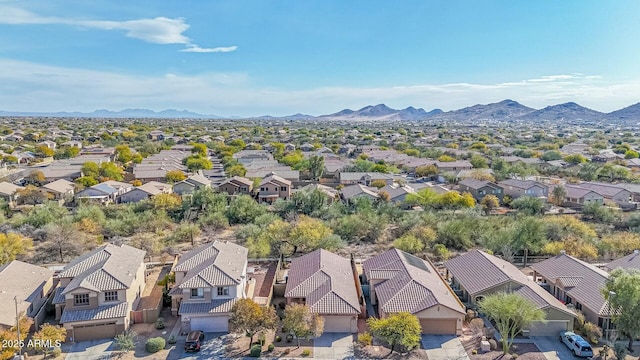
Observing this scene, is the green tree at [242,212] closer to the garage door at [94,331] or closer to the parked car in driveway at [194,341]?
the garage door at [94,331]

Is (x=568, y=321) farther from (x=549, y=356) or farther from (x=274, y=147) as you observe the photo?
(x=274, y=147)

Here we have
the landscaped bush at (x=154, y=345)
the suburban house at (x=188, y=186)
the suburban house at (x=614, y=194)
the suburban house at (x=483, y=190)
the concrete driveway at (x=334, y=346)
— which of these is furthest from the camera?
the suburban house at (x=483, y=190)

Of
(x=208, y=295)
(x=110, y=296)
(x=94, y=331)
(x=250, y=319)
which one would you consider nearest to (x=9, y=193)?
(x=110, y=296)

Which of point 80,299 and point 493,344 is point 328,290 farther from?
point 80,299

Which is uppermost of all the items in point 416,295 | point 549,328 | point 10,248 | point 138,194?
point 138,194

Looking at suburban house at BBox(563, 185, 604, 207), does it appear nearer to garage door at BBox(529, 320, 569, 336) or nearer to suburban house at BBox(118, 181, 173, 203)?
garage door at BBox(529, 320, 569, 336)

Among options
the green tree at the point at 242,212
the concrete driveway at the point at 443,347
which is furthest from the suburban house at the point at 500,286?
the green tree at the point at 242,212
